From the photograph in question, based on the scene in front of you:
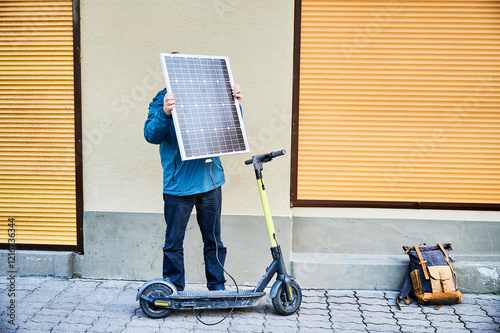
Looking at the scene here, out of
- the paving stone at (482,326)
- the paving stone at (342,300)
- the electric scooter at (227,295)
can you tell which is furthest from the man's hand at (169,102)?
the paving stone at (482,326)

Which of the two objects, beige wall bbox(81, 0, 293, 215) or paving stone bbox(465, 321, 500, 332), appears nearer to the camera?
paving stone bbox(465, 321, 500, 332)

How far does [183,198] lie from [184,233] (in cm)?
35

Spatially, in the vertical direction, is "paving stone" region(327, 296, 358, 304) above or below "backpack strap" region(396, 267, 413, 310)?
below

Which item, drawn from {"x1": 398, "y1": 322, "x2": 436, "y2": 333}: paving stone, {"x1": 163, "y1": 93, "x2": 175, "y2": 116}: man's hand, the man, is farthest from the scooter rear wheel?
{"x1": 398, "y1": 322, "x2": 436, "y2": 333}: paving stone

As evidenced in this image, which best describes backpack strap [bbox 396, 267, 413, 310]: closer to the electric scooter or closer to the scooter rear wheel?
the electric scooter

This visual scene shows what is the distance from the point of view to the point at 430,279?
4.74 m

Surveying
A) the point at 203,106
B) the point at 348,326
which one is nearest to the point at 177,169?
the point at 203,106

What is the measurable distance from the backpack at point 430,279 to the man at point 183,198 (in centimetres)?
180

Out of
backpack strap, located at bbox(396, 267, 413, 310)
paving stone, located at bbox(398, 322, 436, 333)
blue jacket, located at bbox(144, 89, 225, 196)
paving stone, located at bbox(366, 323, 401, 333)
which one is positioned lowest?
paving stone, located at bbox(398, 322, 436, 333)

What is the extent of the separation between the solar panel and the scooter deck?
122cm

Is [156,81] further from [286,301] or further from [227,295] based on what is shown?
[286,301]

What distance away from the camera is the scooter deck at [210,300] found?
4.33 m

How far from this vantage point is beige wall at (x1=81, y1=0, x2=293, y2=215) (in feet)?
16.7

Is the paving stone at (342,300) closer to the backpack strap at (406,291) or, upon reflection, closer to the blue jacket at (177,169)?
the backpack strap at (406,291)
